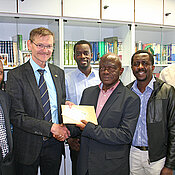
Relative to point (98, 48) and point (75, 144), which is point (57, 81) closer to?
point (75, 144)

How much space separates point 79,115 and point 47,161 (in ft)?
2.30

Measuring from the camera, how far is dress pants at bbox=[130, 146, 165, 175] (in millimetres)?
2096

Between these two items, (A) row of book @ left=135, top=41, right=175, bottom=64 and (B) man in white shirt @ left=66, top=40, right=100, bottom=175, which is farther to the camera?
(A) row of book @ left=135, top=41, right=175, bottom=64

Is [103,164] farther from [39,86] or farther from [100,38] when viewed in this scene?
[100,38]

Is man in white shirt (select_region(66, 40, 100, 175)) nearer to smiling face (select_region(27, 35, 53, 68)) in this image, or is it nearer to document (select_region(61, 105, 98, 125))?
smiling face (select_region(27, 35, 53, 68))

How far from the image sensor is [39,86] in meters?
2.15

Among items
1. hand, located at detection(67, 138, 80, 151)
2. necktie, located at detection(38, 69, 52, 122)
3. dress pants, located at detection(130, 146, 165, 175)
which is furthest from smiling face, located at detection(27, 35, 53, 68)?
dress pants, located at detection(130, 146, 165, 175)

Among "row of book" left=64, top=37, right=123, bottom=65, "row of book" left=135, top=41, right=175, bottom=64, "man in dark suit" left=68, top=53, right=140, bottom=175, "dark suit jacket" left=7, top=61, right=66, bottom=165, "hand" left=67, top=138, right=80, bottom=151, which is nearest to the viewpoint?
"man in dark suit" left=68, top=53, right=140, bottom=175

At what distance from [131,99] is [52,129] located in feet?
2.46

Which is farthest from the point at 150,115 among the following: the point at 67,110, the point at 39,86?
the point at 39,86

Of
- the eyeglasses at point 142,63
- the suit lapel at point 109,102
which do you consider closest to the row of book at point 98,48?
the eyeglasses at point 142,63

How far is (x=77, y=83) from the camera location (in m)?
2.78

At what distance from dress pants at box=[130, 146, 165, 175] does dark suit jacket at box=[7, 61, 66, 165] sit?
2.79 ft

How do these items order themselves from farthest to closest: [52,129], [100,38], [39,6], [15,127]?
[100,38]
[39,6]
[15,127]
[52,129]
